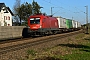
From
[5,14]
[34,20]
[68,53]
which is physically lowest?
[68,53]

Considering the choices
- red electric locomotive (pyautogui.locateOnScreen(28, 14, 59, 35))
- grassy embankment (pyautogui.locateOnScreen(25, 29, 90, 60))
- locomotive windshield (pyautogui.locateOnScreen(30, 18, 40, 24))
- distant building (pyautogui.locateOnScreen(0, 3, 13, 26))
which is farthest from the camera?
distant building (pyautogui.locateOnScreen(0, 3, 13, 26))

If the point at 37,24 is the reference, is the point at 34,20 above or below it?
above

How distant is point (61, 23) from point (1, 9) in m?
25.5

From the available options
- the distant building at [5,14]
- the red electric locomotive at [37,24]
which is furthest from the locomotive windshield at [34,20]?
the distant building at [5,14]

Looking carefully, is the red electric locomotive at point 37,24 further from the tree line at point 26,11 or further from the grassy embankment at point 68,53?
the tree line at point 26,11

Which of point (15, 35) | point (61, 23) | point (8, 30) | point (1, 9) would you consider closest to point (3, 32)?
point (8, 30)

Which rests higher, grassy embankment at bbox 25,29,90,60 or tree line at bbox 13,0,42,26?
tree line at bbox 13,0,42,26

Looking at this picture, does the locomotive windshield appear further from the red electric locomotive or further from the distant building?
the distant building

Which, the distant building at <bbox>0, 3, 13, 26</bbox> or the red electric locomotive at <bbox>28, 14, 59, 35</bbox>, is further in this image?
the distant building at <bbox>0, 3, 13, 26</bbox>

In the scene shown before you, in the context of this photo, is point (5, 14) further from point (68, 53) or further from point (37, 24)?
point (68, 53)

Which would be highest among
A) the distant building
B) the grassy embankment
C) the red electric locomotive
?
the distant building

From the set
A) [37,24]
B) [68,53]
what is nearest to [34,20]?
[37,24]

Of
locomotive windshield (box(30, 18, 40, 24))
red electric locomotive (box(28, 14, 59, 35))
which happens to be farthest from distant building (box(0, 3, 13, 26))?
locomotive windshield (box(30, 18, 40, 24))

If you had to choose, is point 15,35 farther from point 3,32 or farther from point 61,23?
point 61,23
